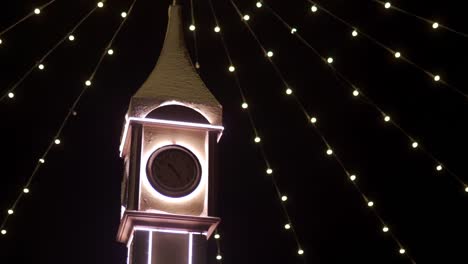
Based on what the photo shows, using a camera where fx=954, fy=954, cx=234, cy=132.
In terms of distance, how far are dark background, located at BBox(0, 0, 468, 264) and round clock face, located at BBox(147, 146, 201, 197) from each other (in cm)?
340

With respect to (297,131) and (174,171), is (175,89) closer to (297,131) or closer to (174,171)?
(174,171)

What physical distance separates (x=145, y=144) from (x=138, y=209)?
2.31 ft

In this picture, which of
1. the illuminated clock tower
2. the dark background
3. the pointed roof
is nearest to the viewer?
the illuminated clock tower

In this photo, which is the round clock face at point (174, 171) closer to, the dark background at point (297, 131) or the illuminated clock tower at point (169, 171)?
the illuminated clock tower at point (169, 171)

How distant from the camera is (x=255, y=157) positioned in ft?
45.5

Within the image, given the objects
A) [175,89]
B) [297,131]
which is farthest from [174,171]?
[297,131]

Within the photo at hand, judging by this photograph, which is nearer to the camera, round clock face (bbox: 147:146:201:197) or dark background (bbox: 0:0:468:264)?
round clock face (bbox: 147:146:201:197)

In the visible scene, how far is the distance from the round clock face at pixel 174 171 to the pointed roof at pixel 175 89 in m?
0.47

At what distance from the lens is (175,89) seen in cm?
997

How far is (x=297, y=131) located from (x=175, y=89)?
427cm

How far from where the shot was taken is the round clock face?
9.52m

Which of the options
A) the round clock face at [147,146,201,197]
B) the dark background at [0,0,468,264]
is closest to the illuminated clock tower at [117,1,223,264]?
the round clock face at [147,146,201,197]

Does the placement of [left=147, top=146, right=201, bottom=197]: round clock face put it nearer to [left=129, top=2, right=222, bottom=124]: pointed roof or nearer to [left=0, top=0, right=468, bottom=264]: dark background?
[left=129, top=2, right=222, bottom=124]: pointed roof

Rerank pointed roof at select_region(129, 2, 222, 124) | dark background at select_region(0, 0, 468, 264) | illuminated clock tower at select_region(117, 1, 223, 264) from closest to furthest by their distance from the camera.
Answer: illuminated clock tower at select_region(117, 1, 223, 264)
pointed roof at select_region(129, 2, 222, 124)
dark background at select_region(0, 0, 468, 264)
